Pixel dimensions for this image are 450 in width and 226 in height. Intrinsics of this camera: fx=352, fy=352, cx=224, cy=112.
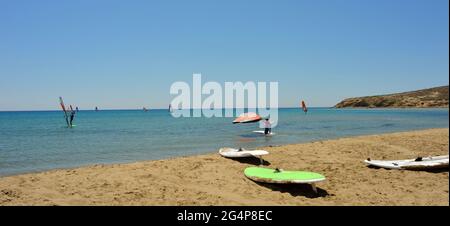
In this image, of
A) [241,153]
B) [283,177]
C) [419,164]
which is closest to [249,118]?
[241,153]

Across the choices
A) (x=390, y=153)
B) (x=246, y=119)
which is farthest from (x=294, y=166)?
(x=246, y=119)

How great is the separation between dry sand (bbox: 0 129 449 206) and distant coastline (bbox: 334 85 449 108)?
113m

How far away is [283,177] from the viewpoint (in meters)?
9.85

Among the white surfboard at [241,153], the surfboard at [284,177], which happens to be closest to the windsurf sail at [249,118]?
the white surfboard at [241,153]

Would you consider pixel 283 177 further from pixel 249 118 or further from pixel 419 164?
pixel 249 118

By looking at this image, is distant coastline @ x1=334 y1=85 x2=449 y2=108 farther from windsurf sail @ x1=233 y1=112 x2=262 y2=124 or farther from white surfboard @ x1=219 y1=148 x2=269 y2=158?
white surfboard @ x1=219 y1=148 x2=269 y2=158

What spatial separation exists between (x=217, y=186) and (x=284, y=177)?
1.93 meters

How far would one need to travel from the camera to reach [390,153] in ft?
51.2

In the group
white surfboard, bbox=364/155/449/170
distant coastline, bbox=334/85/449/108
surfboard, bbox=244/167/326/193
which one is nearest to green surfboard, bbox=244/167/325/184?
surfboard, bbox=244/167/326/193

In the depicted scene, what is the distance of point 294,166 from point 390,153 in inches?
221

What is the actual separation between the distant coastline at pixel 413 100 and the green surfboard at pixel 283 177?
116 metres

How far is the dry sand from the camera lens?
29.0ft
